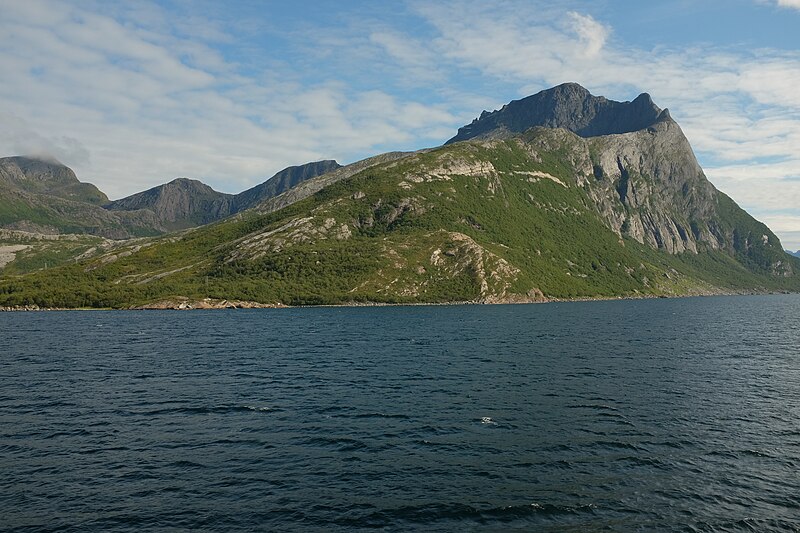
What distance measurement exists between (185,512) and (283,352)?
247 ft

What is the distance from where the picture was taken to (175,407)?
198 feet

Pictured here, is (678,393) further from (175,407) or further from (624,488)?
(175,407)

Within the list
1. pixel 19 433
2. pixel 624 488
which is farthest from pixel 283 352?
pixel 624 488

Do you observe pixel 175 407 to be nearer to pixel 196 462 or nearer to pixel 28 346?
pixel 196 462

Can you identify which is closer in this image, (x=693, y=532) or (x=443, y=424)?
(x=693, y=532)

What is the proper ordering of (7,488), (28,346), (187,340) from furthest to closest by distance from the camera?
(187,340), (28,346), (7,488)

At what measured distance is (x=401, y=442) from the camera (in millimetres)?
47219

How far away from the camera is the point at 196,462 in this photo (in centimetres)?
4256

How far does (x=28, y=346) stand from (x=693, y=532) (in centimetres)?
13588

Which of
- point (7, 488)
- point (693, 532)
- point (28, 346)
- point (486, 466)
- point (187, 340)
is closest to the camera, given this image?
point (693, 532)

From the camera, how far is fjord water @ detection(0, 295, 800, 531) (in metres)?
33.6

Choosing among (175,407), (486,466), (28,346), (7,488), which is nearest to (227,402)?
(175,407)

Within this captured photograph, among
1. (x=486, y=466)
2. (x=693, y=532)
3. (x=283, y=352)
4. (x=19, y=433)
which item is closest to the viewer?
(x=693, y=532)

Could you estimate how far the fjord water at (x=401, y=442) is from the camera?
33.6 meters
